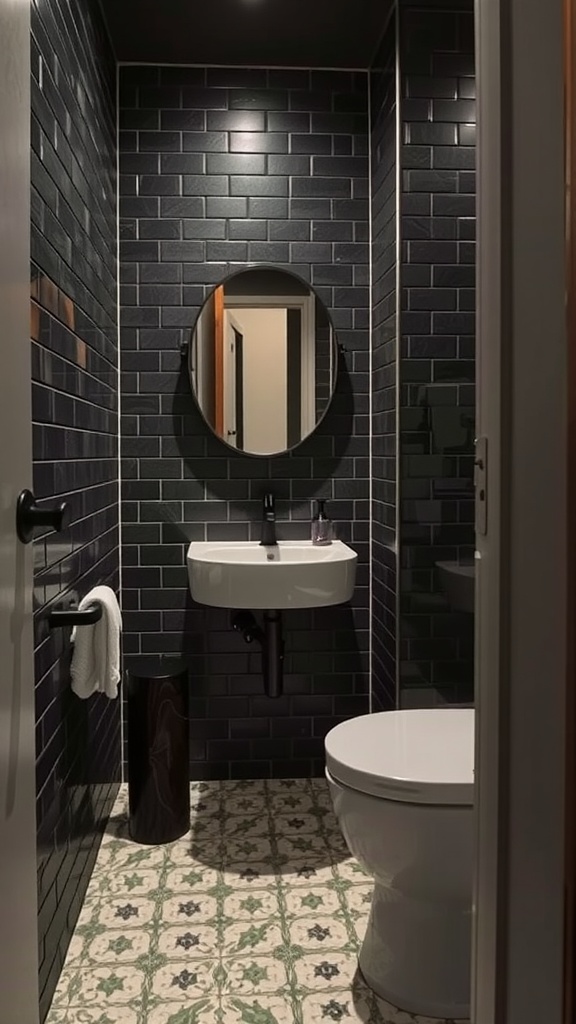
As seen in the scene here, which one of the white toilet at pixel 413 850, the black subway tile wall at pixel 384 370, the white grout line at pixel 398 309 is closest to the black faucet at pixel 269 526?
the black subway tile wall at pixel 384 370

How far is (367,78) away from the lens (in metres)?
3.10

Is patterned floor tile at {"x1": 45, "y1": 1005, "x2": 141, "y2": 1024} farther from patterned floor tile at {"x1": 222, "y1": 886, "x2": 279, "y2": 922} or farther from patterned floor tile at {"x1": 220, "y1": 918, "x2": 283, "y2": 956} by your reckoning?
patterned floor tile at {"x1": 222, "y1": 886, "x2": 279, "y2": 922}

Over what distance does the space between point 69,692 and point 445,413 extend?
1395 millimetres

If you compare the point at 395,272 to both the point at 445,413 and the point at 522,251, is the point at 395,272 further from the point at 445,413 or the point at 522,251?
the point at 522,251

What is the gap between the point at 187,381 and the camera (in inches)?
123

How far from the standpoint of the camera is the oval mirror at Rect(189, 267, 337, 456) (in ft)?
10.1

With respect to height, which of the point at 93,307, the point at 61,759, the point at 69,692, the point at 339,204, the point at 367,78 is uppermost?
the point at 367,78

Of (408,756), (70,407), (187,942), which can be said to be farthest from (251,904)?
(70,407)

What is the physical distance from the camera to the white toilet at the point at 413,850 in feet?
5.63

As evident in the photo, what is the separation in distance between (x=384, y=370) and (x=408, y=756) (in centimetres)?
147

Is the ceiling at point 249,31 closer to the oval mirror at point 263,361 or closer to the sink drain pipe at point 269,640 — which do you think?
the oval mirror at point 263,361

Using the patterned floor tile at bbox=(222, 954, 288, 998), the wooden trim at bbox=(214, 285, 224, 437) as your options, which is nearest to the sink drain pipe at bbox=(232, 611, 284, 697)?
the wooden trim at bbox=(214, 285, 224, 437)

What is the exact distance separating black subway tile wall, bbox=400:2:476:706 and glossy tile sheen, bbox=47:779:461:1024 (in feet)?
2.01

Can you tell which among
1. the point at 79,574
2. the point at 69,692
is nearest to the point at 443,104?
the point at 79,574
